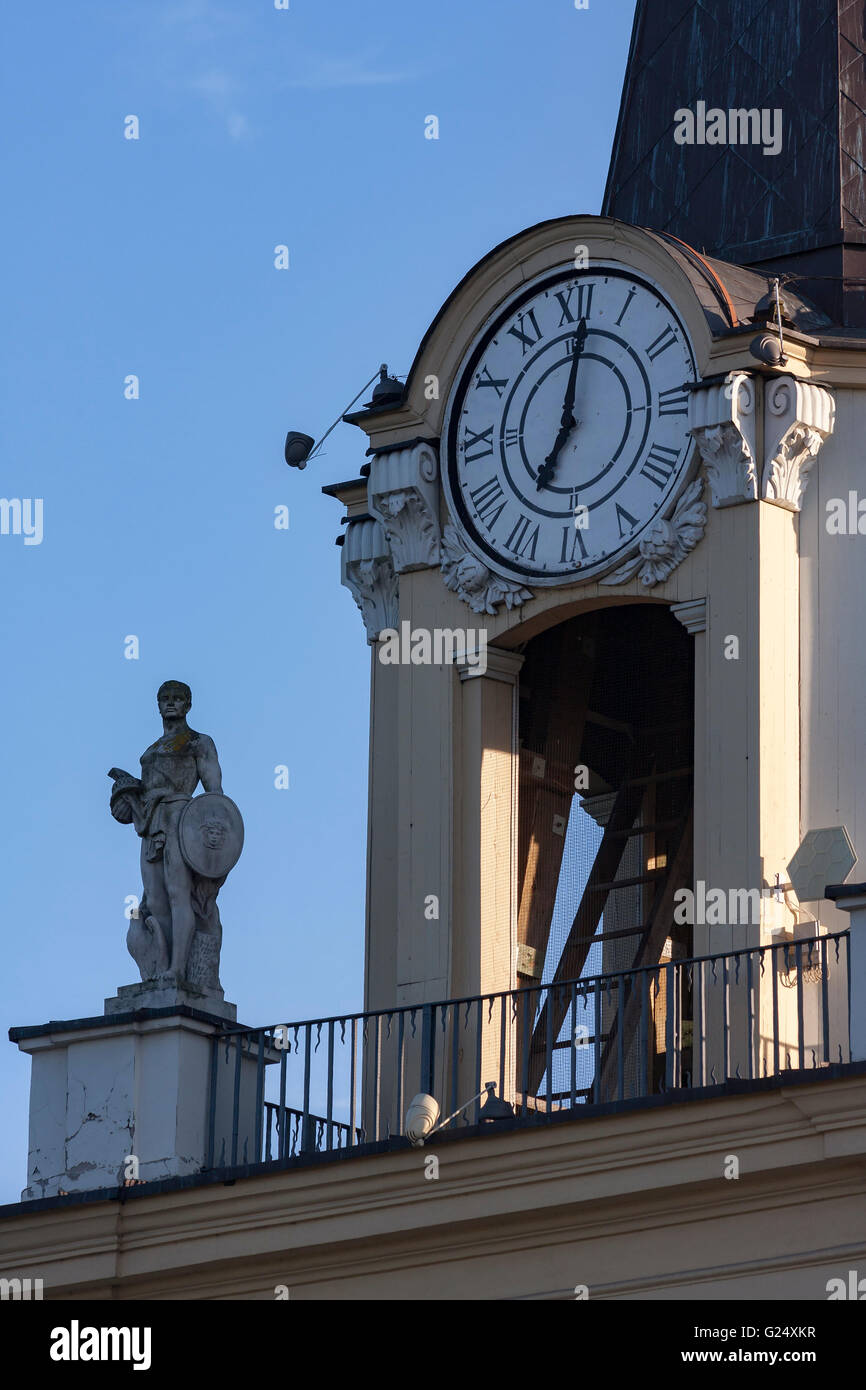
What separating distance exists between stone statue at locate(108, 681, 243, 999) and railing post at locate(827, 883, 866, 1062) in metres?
3.75

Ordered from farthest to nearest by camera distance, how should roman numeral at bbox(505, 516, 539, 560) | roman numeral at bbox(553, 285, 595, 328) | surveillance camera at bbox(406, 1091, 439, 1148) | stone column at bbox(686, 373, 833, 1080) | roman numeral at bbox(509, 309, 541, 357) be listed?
roman numeral at bbox(509, 309, 541, 357) → roman numeral at bbox(553, 285, 595, 328) → roman numeral at bbox(505, 516, 539, 560) → stone column at bbox(686, 373, 833, 1080) → surveillance camera at bbox(406, 1091, 439, 1148)

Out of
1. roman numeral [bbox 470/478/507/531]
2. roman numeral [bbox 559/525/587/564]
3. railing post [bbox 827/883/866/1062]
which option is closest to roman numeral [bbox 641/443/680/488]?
roman numeral [bbox 559/525/587/564]

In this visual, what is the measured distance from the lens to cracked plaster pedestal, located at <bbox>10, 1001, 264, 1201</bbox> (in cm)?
1798

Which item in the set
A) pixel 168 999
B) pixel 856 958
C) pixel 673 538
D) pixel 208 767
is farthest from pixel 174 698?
pixel 856 958

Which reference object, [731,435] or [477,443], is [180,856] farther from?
[731,435]

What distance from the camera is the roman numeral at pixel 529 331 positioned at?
19.6m

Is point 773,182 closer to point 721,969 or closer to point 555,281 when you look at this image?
point 555,281

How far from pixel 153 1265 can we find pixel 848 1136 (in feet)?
12.5

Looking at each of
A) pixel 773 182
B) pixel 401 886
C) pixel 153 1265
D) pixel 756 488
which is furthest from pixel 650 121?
pixel 153 1265

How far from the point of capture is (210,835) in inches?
733

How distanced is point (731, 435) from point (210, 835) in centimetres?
336

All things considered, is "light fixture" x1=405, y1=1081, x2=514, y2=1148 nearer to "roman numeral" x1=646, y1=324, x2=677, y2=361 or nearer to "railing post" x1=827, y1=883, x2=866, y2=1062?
"railing post" x1=827, y1=883, x2=866, y2=1062

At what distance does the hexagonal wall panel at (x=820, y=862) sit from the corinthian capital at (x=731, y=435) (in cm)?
183

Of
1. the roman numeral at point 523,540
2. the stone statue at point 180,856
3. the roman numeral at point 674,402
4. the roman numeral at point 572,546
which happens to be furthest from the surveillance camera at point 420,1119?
the roman numeral at point 674,402
